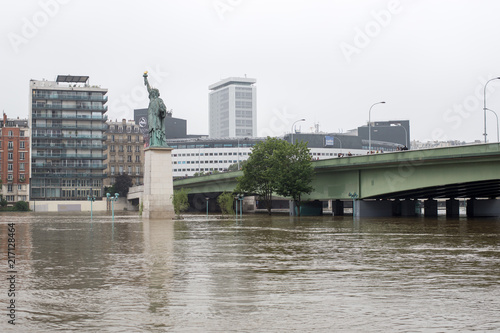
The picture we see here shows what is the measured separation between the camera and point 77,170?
165 metres

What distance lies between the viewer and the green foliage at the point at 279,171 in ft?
276

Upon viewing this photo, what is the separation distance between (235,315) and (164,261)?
36.5ft

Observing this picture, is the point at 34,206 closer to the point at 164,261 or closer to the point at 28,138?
the point at 28,138

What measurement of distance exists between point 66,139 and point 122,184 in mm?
17967

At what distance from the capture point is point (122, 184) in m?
168

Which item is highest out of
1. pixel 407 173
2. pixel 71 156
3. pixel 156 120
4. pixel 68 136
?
pixel 68 136

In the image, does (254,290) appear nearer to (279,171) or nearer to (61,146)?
(279,171)

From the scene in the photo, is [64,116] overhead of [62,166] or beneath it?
overhead

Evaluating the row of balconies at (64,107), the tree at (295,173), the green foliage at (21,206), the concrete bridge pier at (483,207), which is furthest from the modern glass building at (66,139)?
the concrete bridge pier at (483,207)

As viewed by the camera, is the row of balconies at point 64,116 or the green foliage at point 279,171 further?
the row of balconies at point 64,116

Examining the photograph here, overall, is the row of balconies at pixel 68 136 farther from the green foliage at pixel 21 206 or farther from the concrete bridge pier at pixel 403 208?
the concrete bridge pier at pixel 403 208

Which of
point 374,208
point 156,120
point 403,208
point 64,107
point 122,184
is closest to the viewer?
point 156,120

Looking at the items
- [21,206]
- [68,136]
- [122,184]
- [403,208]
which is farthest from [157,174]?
[122,184]

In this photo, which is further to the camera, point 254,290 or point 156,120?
point 156,120
